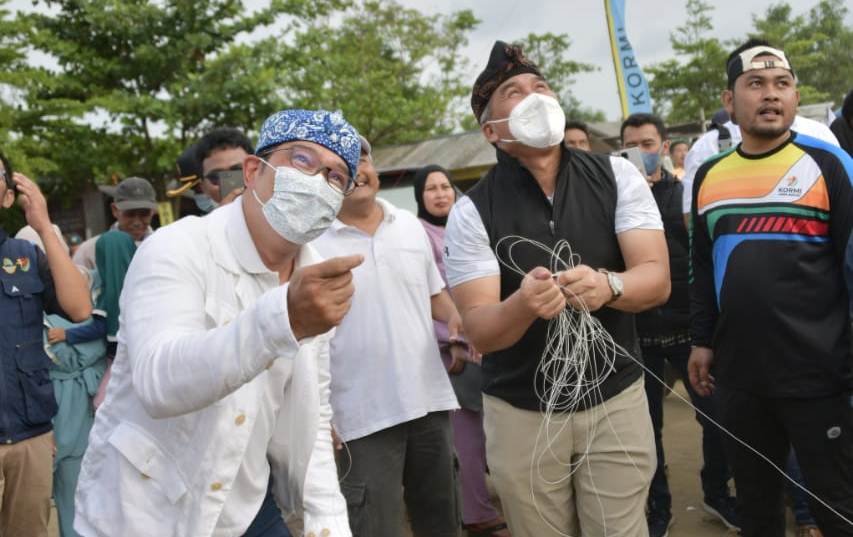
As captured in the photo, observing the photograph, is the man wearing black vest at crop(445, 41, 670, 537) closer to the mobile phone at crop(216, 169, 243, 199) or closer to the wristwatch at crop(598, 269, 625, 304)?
the wristwatch at crop(598, 269, 625, 304)

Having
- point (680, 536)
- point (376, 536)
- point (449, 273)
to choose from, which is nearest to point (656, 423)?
point (680, 536)

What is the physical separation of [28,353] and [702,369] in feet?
10.7

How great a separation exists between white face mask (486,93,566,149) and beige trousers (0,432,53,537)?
9.22 feet

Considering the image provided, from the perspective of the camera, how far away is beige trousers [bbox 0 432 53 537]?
149 inches

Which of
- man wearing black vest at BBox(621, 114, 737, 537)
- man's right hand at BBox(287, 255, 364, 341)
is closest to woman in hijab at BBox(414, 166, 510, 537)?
man wearing black vest at BBox(621, 114, 737, 537)

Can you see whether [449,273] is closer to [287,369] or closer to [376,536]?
[287,369]

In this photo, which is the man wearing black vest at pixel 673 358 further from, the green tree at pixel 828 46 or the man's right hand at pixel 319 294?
the green tree at pixel 828 46

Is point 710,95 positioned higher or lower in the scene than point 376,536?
higher

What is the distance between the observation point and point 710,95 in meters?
30.5

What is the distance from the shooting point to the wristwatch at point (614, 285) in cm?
265

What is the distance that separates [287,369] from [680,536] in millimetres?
3216

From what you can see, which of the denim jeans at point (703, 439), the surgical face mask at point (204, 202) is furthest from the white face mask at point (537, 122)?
the denim jeans at point (703, 439)

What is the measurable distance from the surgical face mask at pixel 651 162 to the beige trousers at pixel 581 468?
245cm

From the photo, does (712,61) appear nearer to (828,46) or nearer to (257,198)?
(828,46)
